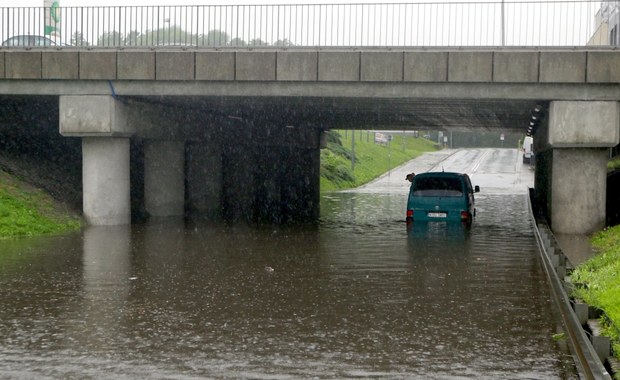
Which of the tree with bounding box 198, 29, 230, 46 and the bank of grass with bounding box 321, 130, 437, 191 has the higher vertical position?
the tree with bounding box 198, 29, 230, 46

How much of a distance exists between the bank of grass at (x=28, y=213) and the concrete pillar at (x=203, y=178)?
8714 millimetres

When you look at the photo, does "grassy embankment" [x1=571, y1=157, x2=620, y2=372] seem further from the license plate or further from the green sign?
the green sign

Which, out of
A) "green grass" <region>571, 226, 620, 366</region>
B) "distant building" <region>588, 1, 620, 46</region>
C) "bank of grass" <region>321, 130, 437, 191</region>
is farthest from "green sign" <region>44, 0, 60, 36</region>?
"bank of grass" <region>321, 130, 437, 191</region>

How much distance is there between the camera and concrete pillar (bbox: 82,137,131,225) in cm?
2608

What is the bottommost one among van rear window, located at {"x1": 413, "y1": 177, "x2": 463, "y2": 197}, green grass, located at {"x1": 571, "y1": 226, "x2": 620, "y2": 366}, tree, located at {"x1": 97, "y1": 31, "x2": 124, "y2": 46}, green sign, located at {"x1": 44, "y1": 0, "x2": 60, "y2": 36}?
green grass, located at {"x1": 571, "y1": 226, "x2": 620, "y2": 366}

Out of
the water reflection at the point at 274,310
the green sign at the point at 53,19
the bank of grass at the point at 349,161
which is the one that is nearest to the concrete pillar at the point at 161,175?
the green sign at the point at 53,19

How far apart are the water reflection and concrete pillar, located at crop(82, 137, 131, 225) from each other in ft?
10.1

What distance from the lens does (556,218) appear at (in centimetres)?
2386

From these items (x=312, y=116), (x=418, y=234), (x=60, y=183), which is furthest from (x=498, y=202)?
(x=60, y=183)

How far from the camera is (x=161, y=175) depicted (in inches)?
1226

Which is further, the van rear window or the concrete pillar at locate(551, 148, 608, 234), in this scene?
the van rear window

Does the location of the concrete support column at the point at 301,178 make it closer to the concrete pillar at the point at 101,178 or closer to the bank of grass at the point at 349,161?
the bank of grass at the point at 349,161

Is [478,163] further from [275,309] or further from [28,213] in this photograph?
[275,309]

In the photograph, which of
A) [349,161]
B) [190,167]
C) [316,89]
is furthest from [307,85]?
[349,161]
